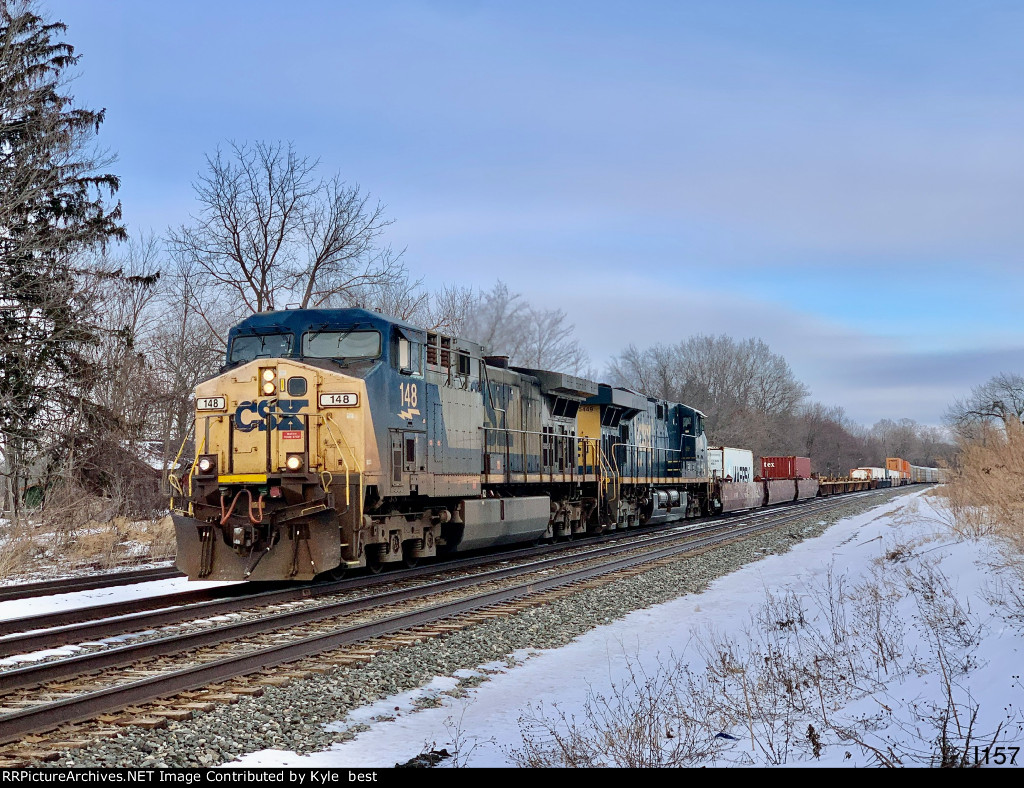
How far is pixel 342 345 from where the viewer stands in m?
12.7

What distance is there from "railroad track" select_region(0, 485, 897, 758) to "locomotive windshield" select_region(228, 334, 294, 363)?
13.1 feet

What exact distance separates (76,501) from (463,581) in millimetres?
A: 8963

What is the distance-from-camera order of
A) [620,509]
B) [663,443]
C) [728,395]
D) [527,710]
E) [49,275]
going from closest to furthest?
[527,710] → [49,275] → [620,509] → [663,443] → [728,395]

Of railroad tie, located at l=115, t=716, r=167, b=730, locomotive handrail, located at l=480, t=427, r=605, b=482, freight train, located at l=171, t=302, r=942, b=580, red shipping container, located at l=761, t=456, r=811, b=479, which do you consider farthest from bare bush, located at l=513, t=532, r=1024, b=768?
red shipping container, located at l=761, t=456, r=811, b=479

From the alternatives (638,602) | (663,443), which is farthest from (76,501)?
(663,443)

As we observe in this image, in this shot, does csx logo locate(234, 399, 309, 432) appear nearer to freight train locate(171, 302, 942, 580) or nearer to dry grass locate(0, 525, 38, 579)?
freight train locate(171, 302, 942, 580)

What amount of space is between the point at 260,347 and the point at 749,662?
8453mm

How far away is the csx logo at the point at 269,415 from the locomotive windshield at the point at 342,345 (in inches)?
42.9

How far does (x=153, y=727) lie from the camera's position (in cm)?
577

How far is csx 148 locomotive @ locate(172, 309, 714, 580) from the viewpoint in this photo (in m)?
11.4

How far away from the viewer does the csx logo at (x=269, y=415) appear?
468 inches

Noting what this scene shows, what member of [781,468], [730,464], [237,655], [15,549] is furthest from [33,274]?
[781,468]

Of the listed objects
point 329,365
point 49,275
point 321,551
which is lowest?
point 321,551
